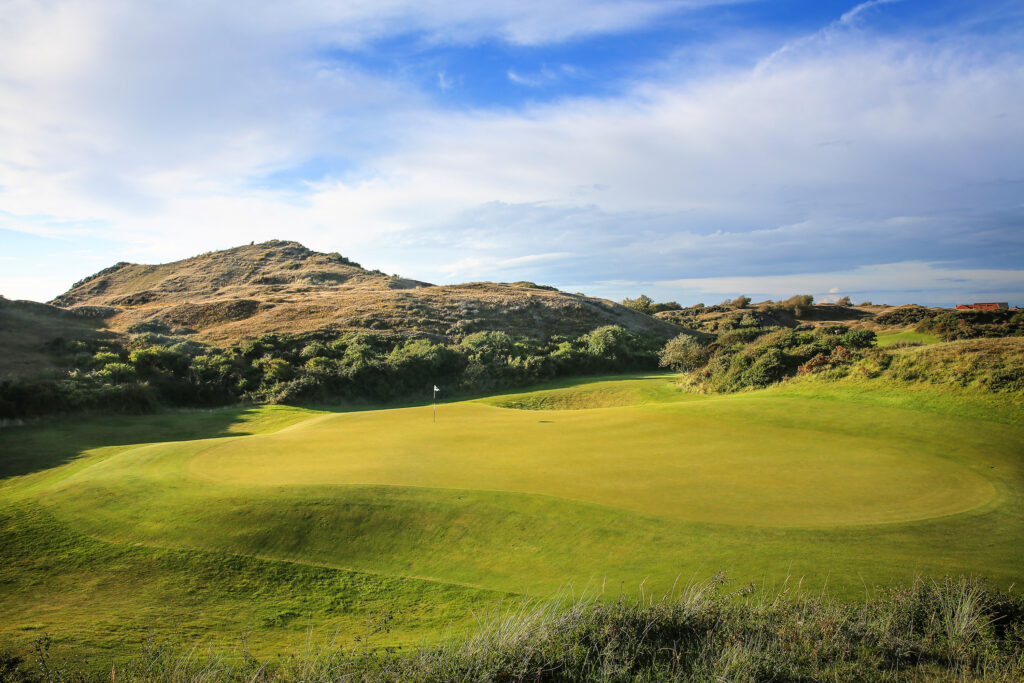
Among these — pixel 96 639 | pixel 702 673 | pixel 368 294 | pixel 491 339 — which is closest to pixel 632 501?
pixel 702 673

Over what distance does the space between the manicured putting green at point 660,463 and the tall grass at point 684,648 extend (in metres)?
1.78

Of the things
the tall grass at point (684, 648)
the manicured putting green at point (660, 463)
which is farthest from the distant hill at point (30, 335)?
the tall grass at point (684, 648)

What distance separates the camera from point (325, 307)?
128ft

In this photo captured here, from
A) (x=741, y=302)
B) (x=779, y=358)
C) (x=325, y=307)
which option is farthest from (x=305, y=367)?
(x=741, y=302)

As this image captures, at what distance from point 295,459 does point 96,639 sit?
548 centimetres

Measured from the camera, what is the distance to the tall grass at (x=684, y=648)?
406 cm

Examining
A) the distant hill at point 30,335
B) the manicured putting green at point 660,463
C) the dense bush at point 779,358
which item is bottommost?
the manicured putting green at point 660,463

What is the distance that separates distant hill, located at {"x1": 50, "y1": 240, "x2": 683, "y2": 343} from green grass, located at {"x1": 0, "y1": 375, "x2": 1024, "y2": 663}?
2349 centimetres

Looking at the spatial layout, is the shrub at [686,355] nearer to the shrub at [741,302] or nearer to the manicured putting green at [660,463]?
the manicured putting green at [660,463]

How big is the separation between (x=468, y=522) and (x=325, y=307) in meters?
34.6

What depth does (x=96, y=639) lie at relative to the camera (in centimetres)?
463

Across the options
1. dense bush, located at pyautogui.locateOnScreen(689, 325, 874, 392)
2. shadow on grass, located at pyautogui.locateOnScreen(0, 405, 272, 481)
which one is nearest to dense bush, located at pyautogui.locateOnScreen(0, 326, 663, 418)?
shadow on grass, located at pyautogui.locateOnScreen(0, 405, 272, 481)

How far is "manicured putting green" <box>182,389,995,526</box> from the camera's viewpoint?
736cm

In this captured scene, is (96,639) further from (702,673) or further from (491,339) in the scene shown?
(491,339)
